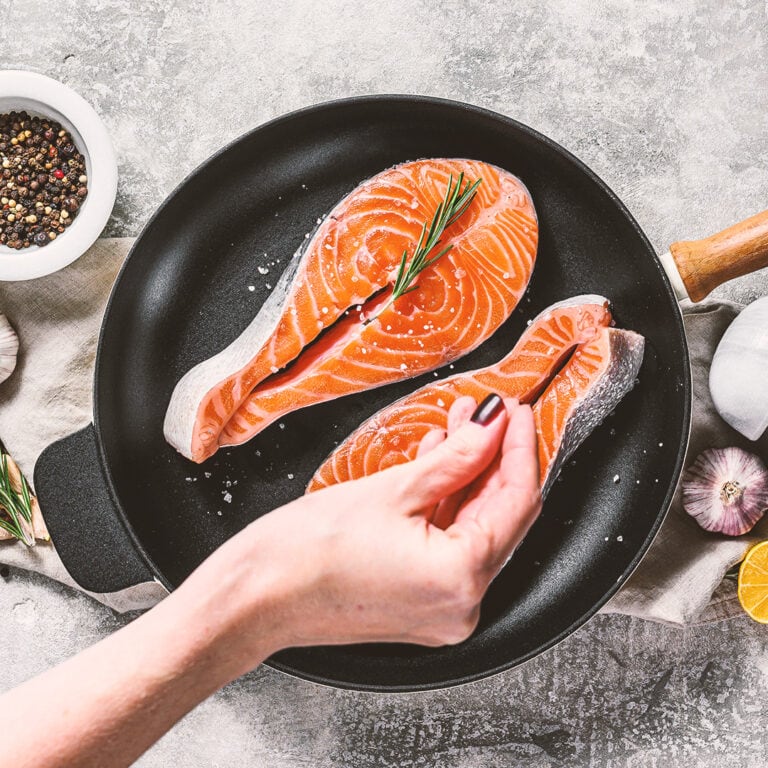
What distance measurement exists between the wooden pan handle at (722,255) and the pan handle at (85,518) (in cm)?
126

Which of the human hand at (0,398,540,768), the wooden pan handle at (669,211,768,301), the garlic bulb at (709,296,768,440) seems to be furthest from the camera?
the garlic bulb at (709,296,768,440)

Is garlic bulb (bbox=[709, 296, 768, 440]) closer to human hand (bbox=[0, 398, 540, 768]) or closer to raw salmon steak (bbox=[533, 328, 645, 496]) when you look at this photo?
raw salmon steak (bbox=[533, 328, 645, 496])

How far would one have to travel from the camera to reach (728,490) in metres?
1.65

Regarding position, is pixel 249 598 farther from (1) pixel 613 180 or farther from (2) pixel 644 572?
(1) pixel 613 180

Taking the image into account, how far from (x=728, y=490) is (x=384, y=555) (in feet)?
2.87

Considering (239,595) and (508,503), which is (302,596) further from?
(508,503)

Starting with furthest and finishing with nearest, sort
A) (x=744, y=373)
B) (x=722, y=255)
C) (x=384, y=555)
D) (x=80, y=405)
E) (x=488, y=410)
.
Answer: (x=80, y=405)
(x=744, y=373)
(x=722, y=255)
(x=488, y=410)
(x=384, y=555)

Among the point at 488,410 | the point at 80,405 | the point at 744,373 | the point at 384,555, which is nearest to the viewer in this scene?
the point at 384,555

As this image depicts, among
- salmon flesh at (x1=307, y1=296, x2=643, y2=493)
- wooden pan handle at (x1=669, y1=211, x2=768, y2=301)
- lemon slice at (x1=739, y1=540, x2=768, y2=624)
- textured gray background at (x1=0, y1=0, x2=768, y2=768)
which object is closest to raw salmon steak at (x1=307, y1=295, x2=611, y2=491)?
salmon flesh at (x1=307, y1=296, x2=643, y2=493)

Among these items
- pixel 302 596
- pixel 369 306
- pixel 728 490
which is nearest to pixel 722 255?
pixel 728 490

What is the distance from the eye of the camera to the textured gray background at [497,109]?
175 cm

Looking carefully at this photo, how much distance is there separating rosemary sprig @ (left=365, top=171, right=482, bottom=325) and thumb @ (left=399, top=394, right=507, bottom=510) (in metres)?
0.45

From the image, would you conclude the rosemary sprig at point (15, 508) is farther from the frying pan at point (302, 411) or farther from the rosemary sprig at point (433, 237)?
the rosemary sprig at point (433, 237)

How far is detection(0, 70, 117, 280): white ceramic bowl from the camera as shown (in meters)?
1.58
